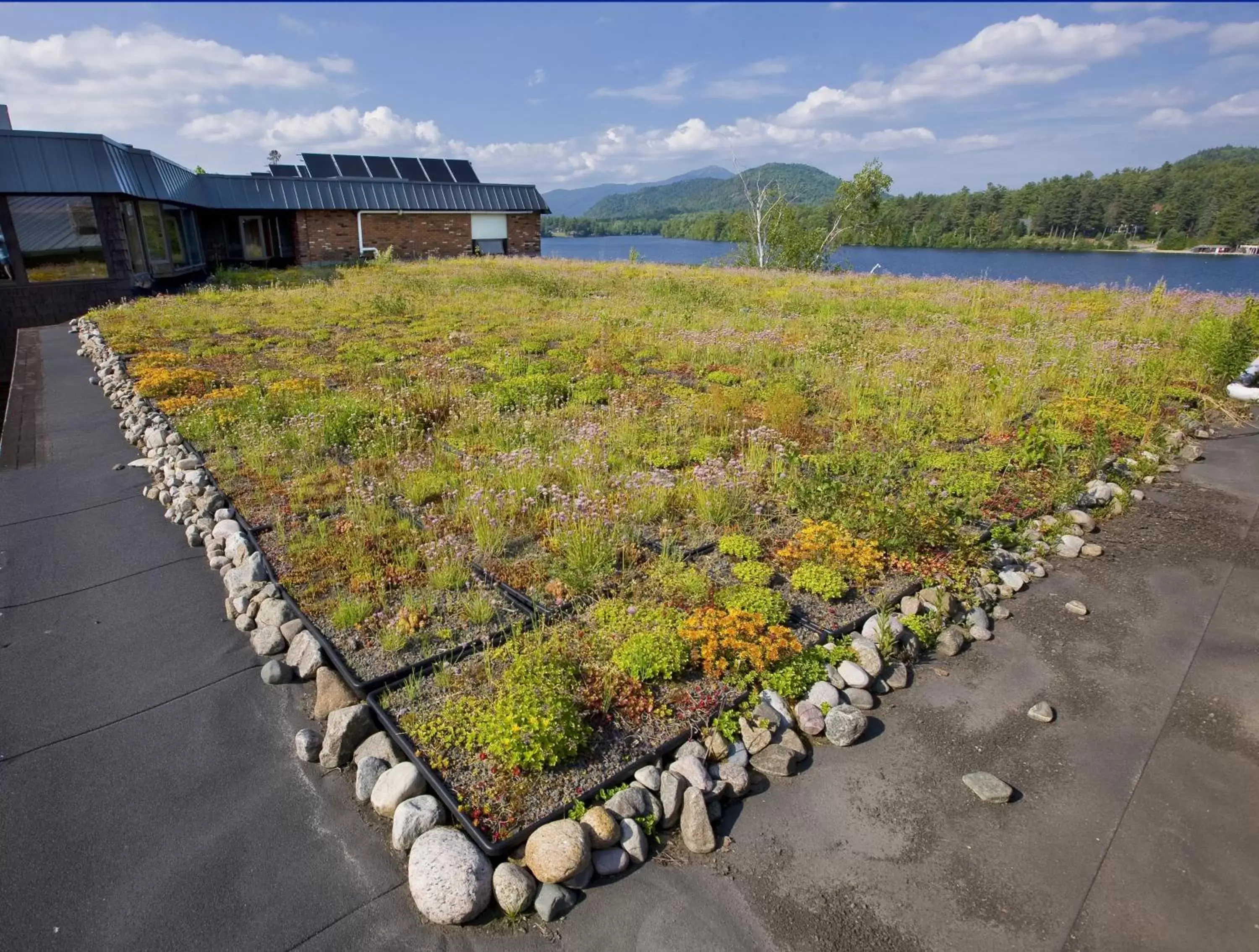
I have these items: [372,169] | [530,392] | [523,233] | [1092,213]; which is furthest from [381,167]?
[1092,213]

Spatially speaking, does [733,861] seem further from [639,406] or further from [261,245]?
[261,245]

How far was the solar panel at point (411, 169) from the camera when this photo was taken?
36594 millimetres

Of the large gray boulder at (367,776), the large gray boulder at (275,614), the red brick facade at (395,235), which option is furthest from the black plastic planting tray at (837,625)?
the red brick facade at (395,235)

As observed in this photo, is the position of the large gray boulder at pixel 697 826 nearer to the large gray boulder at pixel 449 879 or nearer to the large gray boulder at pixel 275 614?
the large gray boulder at pixel 449 879

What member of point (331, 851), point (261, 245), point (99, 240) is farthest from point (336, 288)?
point (331, 851)

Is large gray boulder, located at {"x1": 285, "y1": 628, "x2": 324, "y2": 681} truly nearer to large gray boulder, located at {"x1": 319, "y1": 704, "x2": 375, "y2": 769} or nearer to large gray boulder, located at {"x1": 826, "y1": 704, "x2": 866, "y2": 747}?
large gray boulder, located at {"x1": 319, "y1": 704, "x2": 375, "y2": 769}

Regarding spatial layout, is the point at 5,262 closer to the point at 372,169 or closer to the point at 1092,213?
the point at 372,169

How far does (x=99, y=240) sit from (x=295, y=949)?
70.2 ft

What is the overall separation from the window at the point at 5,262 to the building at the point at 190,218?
1.3 inches

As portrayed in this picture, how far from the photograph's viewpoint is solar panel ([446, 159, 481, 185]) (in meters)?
38.2

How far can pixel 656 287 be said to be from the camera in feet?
69.7

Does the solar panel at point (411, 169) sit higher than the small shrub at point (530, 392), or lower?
higher

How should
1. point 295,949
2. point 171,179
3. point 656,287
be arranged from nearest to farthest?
point 295,949 → point 656,287 → point 171,179

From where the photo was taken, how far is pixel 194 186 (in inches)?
1018
